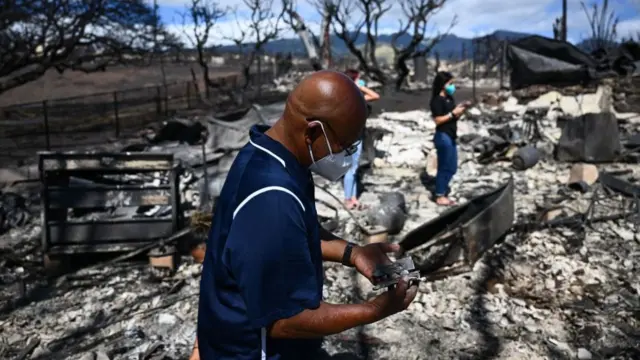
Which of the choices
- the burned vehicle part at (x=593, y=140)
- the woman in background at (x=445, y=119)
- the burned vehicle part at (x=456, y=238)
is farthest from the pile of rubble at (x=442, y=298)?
the burned vehicle part at (x=593, y=140)

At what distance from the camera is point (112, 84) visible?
2884 cm

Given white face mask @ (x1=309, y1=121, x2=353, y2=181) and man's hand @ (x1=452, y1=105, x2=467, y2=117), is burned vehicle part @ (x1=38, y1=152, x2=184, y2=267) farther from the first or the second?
white face mask @ (x1=309, y1=121, x2=353, y2=181)

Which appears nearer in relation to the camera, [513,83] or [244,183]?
[244,183]

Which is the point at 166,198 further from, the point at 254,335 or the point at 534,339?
the point at 254,335

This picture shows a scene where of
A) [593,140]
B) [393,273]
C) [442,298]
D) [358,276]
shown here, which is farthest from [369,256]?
[593,140]

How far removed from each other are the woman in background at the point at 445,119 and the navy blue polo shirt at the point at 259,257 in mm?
5395

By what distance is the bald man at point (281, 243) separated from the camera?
142 centimetres

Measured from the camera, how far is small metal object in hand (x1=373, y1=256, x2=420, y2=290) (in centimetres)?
161

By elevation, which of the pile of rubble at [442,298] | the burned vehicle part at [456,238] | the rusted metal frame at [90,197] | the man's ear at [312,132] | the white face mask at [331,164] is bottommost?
the pile of rubble at [442,298]

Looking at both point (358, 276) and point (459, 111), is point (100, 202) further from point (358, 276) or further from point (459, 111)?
point (459, 111)

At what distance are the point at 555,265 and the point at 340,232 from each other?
241cm

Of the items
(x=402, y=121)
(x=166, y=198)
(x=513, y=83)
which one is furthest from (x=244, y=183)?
(x=513, y=83)

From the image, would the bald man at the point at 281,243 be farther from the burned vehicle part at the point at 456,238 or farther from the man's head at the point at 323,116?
the burned vehicle part at the point at 456,238

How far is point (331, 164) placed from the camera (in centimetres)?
177
